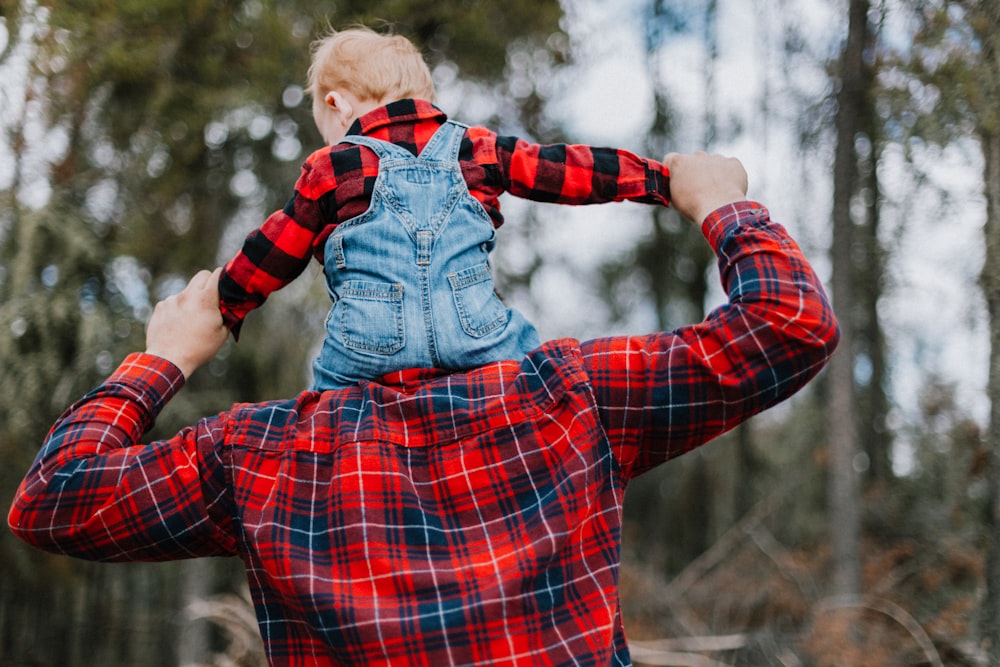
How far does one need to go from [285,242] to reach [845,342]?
111 inches

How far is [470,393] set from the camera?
106 centimetres

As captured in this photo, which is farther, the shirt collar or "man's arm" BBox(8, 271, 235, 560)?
the shirt collar

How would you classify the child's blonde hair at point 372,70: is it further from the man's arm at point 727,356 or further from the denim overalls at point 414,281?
the man's arm at point 727,356

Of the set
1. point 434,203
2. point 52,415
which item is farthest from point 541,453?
point 52,415

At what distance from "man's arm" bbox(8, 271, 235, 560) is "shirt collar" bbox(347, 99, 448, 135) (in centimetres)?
46

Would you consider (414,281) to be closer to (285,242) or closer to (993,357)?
(285,242)

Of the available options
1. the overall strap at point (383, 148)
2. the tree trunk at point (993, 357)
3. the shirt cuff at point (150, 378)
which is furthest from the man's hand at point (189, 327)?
the tree trunk at point (993, 357)

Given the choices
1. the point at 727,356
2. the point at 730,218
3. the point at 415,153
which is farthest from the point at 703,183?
the point at 415,153

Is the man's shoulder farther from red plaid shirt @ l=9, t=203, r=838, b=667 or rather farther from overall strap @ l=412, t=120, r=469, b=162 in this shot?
overall strap @ l=412, t=120, r=469, b=162

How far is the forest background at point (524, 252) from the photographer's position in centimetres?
284

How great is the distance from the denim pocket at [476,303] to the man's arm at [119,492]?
35cm

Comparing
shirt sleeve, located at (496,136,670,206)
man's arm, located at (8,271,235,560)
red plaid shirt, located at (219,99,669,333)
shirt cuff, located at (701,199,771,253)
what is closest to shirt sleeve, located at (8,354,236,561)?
man's arm, located at (8,271,235,560)

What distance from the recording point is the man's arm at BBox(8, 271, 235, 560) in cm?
105

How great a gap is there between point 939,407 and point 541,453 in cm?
352
